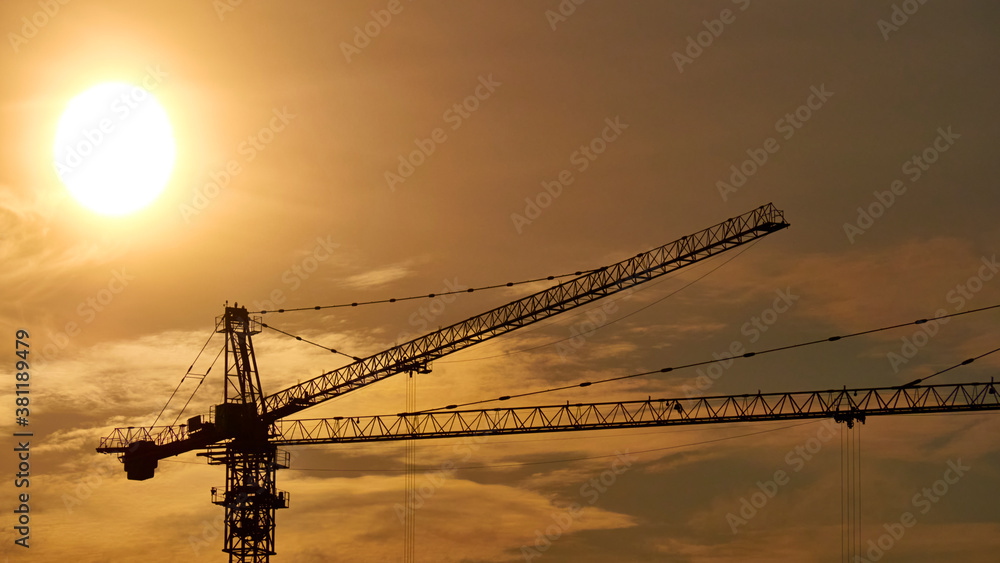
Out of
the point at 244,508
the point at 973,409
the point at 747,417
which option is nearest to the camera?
the point at 973,409

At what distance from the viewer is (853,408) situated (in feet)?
390

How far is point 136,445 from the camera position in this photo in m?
134

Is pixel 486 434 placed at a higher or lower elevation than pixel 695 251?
lower

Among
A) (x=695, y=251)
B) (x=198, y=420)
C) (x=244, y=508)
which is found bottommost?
(x=244, y=508)

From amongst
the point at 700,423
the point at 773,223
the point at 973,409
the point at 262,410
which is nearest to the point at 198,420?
the point at 262,410

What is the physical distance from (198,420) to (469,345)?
2863 cm

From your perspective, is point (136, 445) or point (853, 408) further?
point (136, 445)

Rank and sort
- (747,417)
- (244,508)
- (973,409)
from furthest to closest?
(244,508) < (747,417) < (973,409)

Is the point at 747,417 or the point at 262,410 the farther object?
the point at 262,410

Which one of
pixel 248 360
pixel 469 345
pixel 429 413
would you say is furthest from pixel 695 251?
pixel 248 360

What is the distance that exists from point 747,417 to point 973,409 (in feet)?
68.0

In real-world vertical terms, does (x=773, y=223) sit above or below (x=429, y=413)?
above

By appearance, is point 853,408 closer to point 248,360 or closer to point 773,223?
point 773,223

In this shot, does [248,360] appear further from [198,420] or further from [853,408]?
[853,408]
